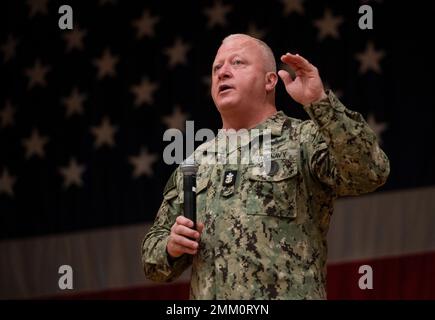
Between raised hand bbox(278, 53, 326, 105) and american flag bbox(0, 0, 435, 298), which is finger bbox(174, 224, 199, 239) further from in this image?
american flag bbox(0, 0, 435, 298)

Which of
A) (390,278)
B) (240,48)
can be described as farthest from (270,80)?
(390,278)

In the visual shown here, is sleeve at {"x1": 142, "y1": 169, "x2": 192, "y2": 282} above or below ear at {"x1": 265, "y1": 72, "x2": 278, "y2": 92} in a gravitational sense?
below

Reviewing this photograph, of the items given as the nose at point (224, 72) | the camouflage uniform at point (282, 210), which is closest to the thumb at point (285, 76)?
the camouflage uniform at point (282, 210)

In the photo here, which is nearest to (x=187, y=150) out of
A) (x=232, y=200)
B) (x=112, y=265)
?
(x=112, y=265)

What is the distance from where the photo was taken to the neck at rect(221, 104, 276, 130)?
3.16 metres

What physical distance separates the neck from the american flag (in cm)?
248

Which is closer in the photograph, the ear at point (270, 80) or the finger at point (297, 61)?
the finger at point (297, 61)

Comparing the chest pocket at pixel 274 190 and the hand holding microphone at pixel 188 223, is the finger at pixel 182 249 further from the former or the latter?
the chest pocket at pixel 274 190

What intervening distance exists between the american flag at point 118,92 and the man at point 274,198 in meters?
2.57

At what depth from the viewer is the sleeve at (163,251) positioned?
3.01 metres

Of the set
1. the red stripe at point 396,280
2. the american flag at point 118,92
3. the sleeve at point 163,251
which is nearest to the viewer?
the sleeve at point 163,251

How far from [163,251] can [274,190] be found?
46 cm

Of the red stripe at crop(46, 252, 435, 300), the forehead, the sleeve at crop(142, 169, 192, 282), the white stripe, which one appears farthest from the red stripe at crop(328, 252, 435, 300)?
the forehead
